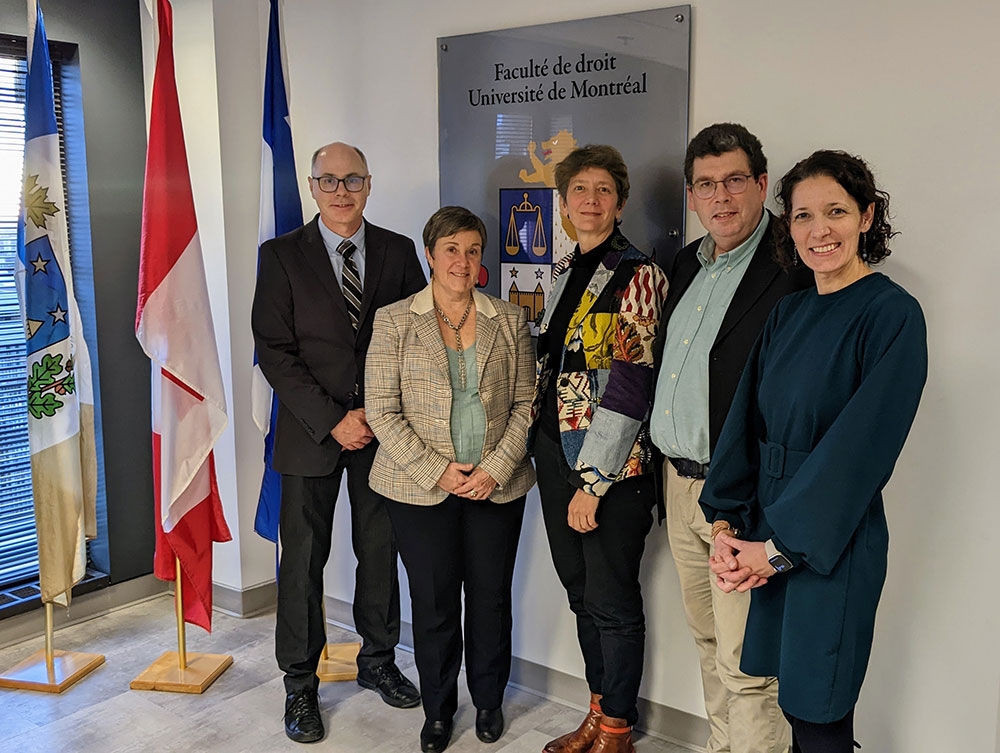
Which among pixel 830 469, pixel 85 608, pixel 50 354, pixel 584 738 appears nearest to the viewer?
Answer: pixel 830 469

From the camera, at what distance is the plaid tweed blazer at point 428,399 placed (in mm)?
2611

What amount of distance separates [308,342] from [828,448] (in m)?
1.64

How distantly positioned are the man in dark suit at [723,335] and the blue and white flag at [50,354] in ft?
6.74

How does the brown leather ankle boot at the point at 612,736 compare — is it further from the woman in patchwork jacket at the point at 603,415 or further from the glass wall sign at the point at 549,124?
the glass wall sign at the point at 549,124

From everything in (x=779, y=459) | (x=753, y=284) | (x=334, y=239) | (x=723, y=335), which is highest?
(x=334, y=239)

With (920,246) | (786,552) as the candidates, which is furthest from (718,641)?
(920,246)

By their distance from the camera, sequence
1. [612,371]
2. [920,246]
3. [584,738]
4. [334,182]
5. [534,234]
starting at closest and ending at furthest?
[920,246] < [612,371] < [584,738] < [334,182] < [534,234]

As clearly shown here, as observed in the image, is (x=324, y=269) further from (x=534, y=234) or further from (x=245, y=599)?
(x=245, y=599)

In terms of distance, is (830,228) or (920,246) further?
(920,246)

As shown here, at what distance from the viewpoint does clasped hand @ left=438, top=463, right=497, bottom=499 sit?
8.53 ft

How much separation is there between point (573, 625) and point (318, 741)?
→ 2.92 ft

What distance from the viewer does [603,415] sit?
2.40 meters

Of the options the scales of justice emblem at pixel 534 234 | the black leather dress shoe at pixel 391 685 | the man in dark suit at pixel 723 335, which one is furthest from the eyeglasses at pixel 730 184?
the black leather dress shoe at pixel 391 685

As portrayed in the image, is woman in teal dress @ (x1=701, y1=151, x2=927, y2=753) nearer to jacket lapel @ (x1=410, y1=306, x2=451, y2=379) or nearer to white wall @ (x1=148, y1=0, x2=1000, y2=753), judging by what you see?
white wall @ (x1=148, y1=0, x2=1000, y2=753)
